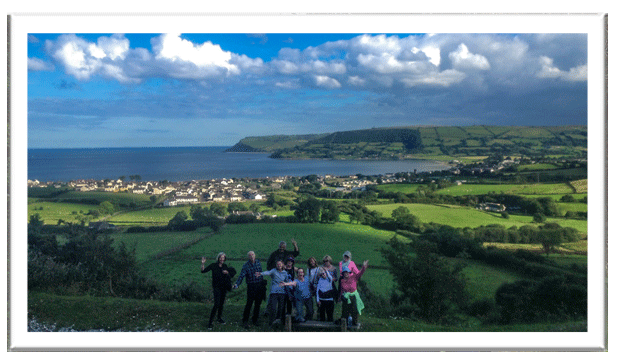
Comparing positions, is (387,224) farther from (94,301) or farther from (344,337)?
(94,301)

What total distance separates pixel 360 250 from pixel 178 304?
6101 millimetres

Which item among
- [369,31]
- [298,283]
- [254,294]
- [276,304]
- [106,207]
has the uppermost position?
[369,31]

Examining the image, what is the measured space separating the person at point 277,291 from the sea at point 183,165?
25.1 ft

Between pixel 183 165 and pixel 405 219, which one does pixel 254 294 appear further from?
pixel 183 165

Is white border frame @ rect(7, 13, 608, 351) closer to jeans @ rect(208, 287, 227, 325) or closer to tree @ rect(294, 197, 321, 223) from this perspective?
jeans @ rect(208, 287, 227, 325)

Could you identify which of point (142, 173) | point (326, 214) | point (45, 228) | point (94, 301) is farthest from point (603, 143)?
point (45, 228)

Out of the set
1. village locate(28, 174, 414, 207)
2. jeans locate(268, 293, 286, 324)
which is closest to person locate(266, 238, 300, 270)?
jeans locate(268, 293, 286, 324)

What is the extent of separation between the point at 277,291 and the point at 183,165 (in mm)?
9362

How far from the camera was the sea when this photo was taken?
13.2 m

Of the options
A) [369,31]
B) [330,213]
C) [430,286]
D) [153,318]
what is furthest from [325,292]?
[330,213]

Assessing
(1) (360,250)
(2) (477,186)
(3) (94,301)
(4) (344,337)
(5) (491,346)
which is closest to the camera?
(4) (344,337)

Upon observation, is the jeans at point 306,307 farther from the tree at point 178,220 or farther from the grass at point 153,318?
the tree at point 178,220

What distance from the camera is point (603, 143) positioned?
812cm

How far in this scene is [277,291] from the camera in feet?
23.6
